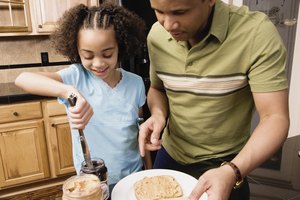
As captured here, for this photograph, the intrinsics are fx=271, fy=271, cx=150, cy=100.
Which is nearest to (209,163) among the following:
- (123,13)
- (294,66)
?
(123,13)

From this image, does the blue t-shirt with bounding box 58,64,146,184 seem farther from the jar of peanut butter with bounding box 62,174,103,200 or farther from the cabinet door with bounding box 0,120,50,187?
the cabinet door with bounding box 0,120,50,187

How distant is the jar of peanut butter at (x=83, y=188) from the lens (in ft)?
1.97

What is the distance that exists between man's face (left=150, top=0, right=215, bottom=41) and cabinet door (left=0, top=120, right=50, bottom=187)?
1.80 m

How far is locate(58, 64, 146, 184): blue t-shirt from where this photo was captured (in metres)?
1.08

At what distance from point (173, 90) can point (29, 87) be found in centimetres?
52

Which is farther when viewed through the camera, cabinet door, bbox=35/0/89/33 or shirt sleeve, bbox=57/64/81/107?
cabinet door, bbox=35/0/89/33

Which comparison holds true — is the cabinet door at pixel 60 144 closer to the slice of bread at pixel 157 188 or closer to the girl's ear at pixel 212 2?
the slice of bread at pixel 157 188

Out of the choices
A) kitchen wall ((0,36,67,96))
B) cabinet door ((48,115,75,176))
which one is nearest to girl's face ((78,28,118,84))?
cabinet door ((48,115,75,176))

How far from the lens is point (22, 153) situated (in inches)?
88.7

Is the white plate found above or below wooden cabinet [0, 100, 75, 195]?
above

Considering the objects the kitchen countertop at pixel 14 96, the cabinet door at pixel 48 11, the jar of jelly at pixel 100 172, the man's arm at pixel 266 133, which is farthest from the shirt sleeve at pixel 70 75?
the cabinet door at pixel 48 11

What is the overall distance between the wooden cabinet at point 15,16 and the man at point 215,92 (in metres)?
1.73

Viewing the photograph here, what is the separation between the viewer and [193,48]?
2.96ft

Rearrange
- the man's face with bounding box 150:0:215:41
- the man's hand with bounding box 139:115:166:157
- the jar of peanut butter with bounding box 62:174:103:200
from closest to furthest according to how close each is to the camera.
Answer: the jar of peanut butter with bounding box 62:174:103:200
the man's face with bounding box 150:0:215:41
the man's hand with bounding box 139:115:166:157
